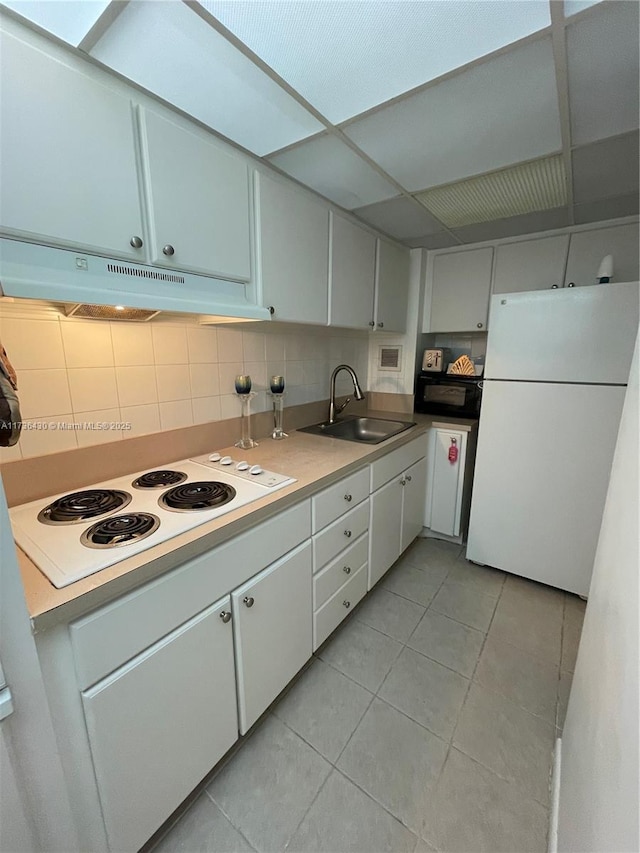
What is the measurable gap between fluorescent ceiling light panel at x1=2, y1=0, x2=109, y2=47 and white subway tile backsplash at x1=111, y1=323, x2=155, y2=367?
724 millimetres

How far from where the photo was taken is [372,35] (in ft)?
2.71

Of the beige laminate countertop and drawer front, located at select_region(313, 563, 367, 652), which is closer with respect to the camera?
the beige laminate countertop

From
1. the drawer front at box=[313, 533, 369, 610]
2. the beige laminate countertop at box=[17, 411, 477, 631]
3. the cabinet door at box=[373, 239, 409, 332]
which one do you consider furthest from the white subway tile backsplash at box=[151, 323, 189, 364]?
the cabinet door at box=[373, 239, 409, 332]

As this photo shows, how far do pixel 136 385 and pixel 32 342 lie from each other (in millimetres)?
339

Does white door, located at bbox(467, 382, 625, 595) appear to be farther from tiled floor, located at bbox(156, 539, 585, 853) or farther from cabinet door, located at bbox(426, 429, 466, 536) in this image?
tiled floor, located at bbox(156, 539, 585, 853)

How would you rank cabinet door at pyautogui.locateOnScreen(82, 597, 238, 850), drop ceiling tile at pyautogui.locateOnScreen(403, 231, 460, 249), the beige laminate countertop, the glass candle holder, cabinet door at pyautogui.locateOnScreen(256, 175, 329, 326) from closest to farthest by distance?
the beige laminate countertop
cabinet door at pyautogui.locateOnScreen(82, 597, 238, 850)
cabinet door at pyautogui.locateOnScreen(256, 175, 329, 326)
the glass candle holder
drop ceiling tile at pyautogui.locateOnScreen(403, 231, 460, 249)

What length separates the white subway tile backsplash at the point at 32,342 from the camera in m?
1.00

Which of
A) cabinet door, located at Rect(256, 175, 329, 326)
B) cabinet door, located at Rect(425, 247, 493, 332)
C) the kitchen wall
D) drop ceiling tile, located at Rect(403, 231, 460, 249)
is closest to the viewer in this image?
the kitchen wall

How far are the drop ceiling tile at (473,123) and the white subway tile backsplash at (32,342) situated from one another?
3.95ft

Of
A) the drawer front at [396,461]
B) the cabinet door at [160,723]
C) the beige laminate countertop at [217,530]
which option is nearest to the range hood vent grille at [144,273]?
the beige laminate countertop at [217,530]

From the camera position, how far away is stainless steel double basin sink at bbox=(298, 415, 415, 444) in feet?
7.13

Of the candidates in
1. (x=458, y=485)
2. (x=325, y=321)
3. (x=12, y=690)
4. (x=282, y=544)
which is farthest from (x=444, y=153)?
(x=12, y=690)

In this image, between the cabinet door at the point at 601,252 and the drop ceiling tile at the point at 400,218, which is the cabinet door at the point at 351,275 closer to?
the drop ceiling tile at the point at 400,218

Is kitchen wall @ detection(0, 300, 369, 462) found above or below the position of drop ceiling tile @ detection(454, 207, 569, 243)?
below
